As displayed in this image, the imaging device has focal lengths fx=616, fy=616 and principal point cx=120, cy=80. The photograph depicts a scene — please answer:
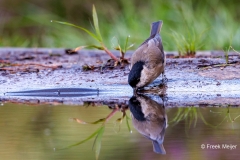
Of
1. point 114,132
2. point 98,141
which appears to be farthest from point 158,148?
point 114,132

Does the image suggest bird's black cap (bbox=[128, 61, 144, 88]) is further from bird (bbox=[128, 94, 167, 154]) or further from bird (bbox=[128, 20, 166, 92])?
bird (bbox=[128, 94, 167, 154])

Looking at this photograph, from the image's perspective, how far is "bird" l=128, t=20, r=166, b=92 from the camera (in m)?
5.80

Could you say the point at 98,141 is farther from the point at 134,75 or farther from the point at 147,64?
the point at 147,64

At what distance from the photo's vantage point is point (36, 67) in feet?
22.9

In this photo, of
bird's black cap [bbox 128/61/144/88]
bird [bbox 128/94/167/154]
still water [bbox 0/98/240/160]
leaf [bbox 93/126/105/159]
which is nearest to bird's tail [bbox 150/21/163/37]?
bird's black cap [bbox 128/61/144/88]

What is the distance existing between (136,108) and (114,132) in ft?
2.81

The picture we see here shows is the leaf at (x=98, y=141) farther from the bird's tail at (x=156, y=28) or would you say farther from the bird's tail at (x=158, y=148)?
the bird's tail at (x=156, y=28)

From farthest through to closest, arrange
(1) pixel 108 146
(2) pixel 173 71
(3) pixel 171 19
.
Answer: (3) pixel 171 19 < (2) pixel 173 71 < (1) pixel 108 146

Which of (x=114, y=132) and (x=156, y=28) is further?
(x=156, y=28)

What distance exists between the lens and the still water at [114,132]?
377cm

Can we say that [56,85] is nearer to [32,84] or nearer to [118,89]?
[32,84]

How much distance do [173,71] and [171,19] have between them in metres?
3.97

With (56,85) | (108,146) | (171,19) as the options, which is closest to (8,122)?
(108,146)

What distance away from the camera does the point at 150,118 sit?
4789 millimetres
